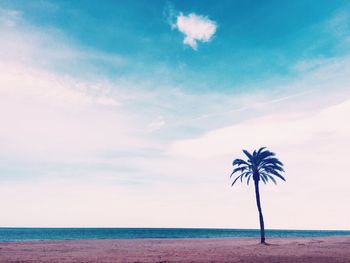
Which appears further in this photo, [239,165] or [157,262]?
[239,165]

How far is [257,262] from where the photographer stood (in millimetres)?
22906

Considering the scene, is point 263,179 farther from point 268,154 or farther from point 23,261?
point 23,261

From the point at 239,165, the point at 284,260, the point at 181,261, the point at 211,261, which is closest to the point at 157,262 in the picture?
the point at 181,261

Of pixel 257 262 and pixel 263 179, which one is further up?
pixel 263 179

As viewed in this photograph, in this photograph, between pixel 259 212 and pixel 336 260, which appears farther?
pixel 259 212

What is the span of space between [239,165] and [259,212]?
6393 mm

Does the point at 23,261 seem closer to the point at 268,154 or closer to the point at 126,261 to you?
the point at 126,261

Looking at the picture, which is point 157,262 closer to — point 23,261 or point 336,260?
point 23,261

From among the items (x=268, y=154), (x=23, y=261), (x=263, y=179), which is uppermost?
(x=268, y=154)

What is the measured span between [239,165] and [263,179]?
11.0ft

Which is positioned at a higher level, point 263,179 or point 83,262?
point 263,179

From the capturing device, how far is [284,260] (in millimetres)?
24125

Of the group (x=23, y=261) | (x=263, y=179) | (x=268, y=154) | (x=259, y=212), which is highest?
(x=268, y=154)

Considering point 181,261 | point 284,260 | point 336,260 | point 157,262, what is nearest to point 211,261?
point 181,261
